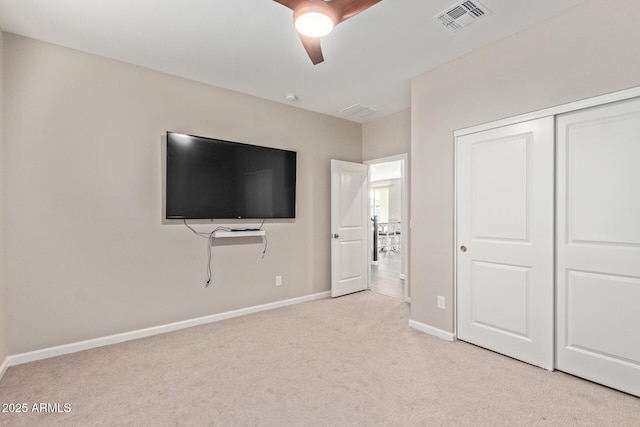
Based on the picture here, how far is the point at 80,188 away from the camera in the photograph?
279 cm

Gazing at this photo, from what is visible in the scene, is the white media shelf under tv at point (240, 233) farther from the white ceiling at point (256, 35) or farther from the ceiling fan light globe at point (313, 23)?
the ceiling fan light globe at point (313, 23)

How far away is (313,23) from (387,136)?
312cm

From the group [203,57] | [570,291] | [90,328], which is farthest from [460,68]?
[90,328]

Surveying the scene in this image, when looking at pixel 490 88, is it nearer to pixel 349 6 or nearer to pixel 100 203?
pixel 349 6

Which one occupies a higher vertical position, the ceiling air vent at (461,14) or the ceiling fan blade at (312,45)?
the ceiling air vent at (461,14)

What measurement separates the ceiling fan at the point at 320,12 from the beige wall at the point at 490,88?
5.53 feet

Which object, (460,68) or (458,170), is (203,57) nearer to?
(460,68)

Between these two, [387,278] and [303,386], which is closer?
[303,386]

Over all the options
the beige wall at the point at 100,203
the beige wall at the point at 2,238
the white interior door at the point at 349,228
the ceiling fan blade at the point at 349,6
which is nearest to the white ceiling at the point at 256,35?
the beige wall at the point at 100,203

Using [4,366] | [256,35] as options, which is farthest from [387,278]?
[4,366]

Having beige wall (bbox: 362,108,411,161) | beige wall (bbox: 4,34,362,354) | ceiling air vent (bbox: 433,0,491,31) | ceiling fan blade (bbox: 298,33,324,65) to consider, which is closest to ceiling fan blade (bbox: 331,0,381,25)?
ceiling fan blade (bbox: 298,33,324,65)

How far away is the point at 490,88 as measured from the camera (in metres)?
2.73

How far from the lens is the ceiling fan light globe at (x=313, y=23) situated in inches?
65.6

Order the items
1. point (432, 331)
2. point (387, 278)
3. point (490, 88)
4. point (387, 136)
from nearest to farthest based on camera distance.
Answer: point (490, 88) < point (432, 331) < point (387, 136) < point (387, 278)
